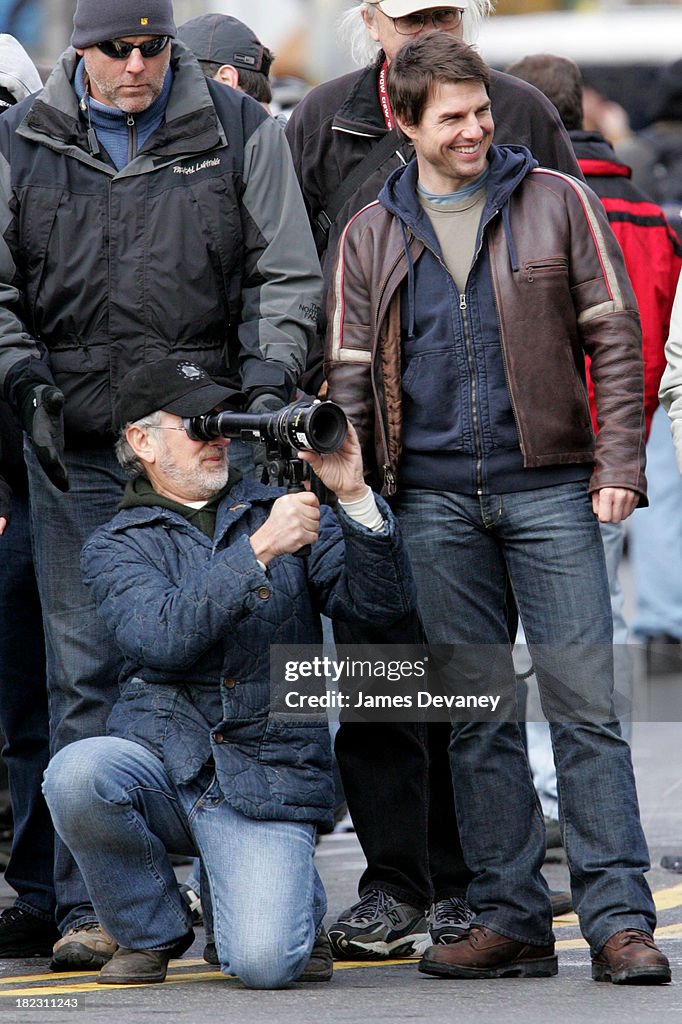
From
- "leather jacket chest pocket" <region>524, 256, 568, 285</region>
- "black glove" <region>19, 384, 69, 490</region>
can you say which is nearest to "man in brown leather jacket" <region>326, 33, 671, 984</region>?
"leather jacket chest pocket" <region>524, 256, 568, 285</region>

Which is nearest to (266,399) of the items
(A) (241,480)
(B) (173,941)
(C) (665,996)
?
(A) (241,480)

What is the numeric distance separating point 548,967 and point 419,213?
1851 millimetres

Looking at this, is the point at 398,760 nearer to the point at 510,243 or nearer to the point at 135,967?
the point at 135,967

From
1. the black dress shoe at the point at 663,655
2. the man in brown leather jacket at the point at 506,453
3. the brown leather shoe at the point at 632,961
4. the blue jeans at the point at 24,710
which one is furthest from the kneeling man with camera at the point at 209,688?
the black dress shoe at the point at 663,655

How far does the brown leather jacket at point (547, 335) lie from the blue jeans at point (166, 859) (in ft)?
2.94

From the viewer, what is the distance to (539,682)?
4789 millimetres

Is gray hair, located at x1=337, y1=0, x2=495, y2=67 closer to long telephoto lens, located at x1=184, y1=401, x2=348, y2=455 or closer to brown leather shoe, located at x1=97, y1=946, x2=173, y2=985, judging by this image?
long telephoto lens, located at x1=184, y1=401, x2=348, y2=455

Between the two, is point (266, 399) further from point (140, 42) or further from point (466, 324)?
point (140, 42)

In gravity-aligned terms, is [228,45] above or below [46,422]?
above

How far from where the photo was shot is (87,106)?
17.2 feet

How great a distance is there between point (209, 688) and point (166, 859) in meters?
0.43

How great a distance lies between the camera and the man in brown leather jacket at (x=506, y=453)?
4.72 metres

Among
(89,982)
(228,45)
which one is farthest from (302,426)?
(228,45)

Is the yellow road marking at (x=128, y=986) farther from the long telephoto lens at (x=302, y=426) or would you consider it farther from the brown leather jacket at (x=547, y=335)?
the long telephoto lens at (x=302, y=426)
